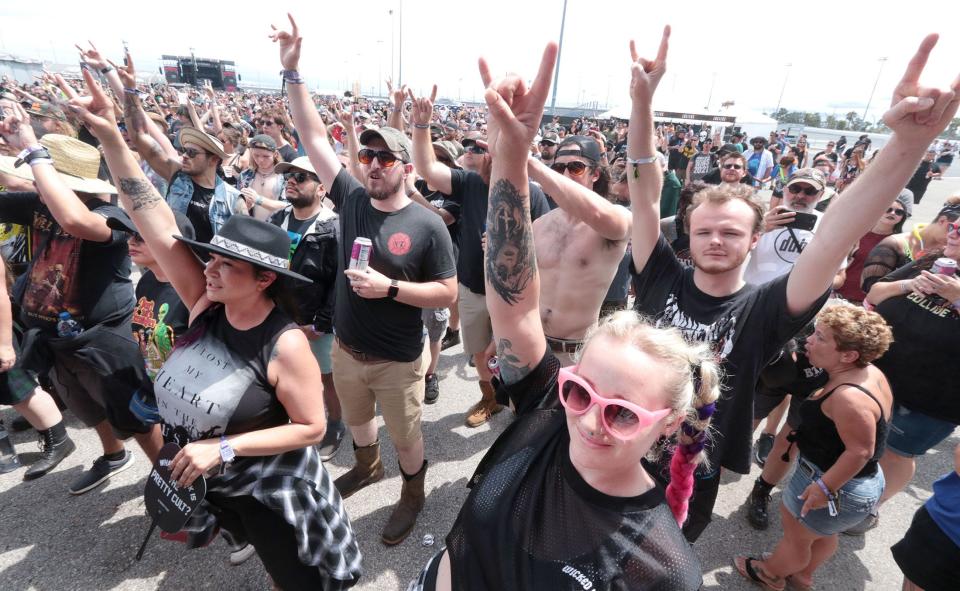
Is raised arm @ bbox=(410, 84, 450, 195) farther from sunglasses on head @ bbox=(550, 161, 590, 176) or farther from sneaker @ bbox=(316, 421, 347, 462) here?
sneaker @ bbox=(316, 421, 347, 462)

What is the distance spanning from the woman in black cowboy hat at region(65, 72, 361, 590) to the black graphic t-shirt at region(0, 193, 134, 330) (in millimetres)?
898

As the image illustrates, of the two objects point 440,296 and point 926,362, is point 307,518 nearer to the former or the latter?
point 440,296

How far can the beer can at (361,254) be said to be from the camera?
2.42m

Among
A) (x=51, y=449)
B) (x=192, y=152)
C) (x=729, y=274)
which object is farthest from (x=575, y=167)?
(x=51, y=449)

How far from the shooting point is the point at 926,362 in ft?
9.23

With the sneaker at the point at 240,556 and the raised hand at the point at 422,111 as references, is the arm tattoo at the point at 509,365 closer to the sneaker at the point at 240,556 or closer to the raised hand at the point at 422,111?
the sneaker at the point at 240,556

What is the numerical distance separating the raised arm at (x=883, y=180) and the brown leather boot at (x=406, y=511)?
234cm

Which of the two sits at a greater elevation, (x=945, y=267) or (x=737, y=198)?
(x=737, y=198)

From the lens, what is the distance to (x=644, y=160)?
211cm

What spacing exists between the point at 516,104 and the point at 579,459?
99 cm

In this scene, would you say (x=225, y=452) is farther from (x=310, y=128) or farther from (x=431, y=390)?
(x=431, y=390)

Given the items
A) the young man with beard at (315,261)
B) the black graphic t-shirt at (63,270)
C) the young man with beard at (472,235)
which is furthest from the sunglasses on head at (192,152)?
the young man with beard at (472,235)

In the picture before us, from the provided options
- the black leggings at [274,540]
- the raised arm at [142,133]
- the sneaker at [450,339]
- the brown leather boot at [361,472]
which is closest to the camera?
the black leggings at [274,540]

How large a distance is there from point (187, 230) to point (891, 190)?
313cm
